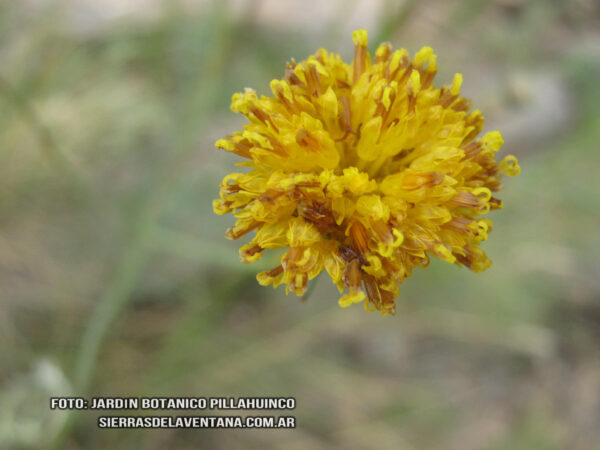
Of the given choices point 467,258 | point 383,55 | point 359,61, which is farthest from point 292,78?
point 467,258


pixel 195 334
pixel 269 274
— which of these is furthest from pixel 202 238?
pixel 269 274

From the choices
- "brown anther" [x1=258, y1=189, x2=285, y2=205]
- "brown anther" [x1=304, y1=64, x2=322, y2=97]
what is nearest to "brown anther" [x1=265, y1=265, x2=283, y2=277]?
"brown anther" [x1=258, y1=189, x2=285, y2=205]

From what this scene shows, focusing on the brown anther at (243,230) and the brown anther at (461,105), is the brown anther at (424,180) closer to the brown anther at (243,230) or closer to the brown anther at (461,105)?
the brown anther at (461,105)

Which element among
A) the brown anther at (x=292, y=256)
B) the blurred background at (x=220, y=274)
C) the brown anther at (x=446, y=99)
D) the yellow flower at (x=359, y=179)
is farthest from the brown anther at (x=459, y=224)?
the blurred background at (x=220, y=274)

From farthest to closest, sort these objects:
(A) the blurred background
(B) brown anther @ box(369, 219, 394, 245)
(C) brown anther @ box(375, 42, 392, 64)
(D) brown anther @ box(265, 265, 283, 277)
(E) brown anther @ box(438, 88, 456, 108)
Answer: (A) the blurred background < (C) brown anther @ box(375, 42, 392, 64) < (E) brown anther @ box(438, 88, 456, 108) < (D) brown anther @ box(265, 265, 283, 277) < (B) brown anther @ box(369, 219, 394, 245)

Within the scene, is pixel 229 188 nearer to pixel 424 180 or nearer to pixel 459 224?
pixel 424 180

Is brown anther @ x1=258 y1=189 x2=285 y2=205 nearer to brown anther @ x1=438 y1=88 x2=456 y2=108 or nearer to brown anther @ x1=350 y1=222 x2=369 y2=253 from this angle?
brown anther @ x1=350 y1=222 x2=369 y2=253

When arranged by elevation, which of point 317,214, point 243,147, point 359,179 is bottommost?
point 317,214
